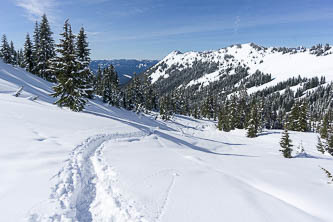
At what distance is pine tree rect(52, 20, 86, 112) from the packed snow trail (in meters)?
15.2

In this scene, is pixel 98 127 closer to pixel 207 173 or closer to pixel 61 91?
pixel 61 91

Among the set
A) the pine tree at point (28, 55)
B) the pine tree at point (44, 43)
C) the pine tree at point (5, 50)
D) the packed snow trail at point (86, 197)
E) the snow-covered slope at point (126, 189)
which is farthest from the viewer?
the pine tree at point (5, 50)

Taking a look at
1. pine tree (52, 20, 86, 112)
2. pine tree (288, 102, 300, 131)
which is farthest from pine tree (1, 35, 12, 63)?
pine tree (288, 102, 300, 131)

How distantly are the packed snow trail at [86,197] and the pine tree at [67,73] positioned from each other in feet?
49.8

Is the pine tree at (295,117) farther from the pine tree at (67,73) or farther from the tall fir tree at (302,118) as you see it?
the pine tree at (67,73)

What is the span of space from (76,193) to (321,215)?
7868mm

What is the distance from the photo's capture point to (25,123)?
11984mm

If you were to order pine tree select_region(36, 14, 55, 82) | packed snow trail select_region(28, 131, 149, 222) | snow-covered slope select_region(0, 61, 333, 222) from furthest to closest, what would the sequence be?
pine tree select_region(36, 14, 55, 82)
snow-covered slope select_region(0, 61, 333, 222)
packed snow trail select_region(28, 131, 149, 222)

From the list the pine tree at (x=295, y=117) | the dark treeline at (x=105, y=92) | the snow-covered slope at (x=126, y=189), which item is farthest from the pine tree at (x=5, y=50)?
the pine tree at (x=295, y=117)

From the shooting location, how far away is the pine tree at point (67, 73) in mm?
21875

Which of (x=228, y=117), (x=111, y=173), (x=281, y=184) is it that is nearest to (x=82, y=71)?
(x=111, y=173)

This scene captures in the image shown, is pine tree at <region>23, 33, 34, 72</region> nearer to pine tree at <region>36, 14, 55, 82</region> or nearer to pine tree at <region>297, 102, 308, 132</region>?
pine tree at <region>36, 14, 55, 82</region>

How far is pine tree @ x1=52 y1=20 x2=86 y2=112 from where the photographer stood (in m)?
21.9

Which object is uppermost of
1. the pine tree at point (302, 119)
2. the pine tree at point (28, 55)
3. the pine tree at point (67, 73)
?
the pine tree at point (28, 55)
